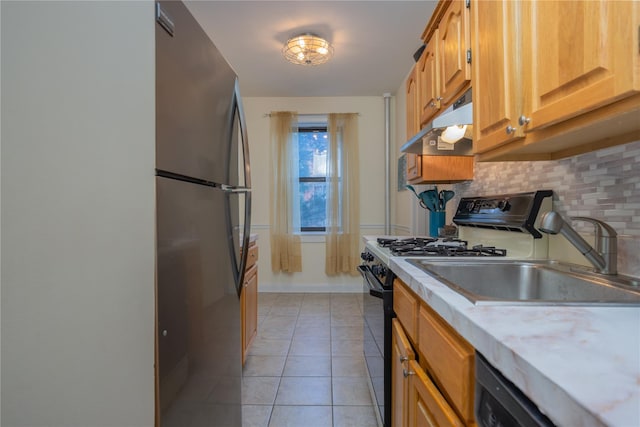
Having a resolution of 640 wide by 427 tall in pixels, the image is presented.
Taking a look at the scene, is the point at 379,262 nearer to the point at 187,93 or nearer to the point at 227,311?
the point at 227,311

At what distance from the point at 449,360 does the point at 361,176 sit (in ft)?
11.5

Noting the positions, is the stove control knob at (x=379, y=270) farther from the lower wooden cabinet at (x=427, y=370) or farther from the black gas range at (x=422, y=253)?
the lower wooden cabinet at (x=427, y=370)

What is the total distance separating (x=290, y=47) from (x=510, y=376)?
9.23 feet

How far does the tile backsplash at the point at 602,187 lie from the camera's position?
0.88 metres

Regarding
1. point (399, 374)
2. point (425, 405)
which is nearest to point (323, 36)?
point (399, 374)

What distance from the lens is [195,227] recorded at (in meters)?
0.99

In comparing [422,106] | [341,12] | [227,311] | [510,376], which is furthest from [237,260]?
[341,12]

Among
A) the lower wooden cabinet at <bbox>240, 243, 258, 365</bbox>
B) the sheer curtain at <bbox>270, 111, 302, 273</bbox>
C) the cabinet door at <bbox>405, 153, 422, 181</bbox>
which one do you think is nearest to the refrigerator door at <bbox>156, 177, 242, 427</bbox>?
the lower wooden cabinet at <bbox>240, 243, 258, 365</bbox>

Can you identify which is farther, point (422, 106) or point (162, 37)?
point (422, 106)

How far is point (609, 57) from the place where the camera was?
62 centimetres

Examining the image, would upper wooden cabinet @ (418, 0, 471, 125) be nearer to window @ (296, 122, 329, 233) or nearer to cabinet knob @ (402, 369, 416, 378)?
cabinet knob @ (402, 369, 416, 378)

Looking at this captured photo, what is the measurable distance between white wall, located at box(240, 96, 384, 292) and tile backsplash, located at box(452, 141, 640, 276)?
2.70m

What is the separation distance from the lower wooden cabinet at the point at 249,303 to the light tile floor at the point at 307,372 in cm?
22

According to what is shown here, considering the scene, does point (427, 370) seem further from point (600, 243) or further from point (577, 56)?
point (577, 56)
